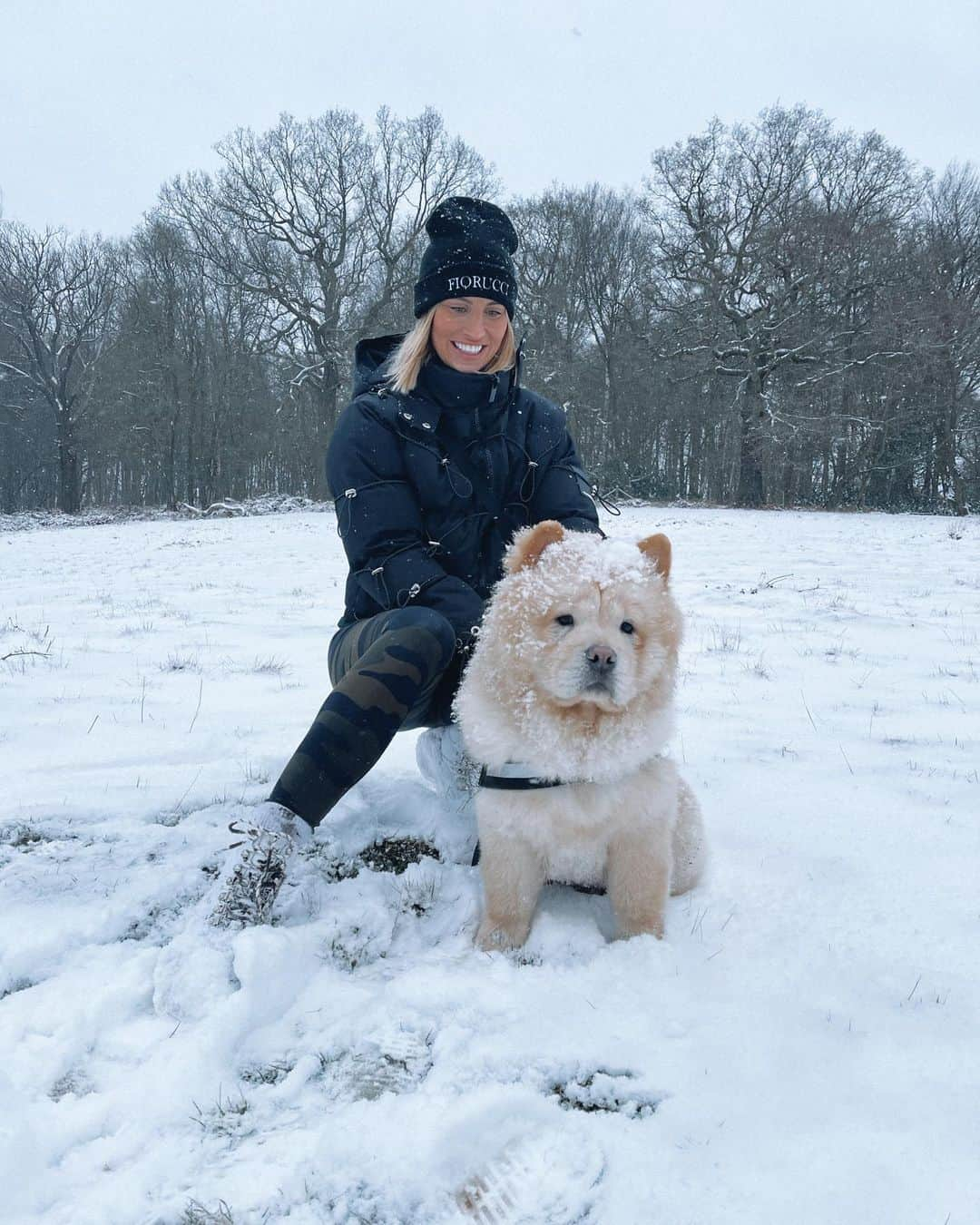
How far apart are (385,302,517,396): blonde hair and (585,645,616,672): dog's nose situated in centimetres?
139

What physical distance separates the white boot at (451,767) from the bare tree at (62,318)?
104 feet

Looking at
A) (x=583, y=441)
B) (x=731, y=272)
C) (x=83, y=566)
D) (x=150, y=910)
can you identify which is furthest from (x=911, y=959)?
(x=583, y=441)

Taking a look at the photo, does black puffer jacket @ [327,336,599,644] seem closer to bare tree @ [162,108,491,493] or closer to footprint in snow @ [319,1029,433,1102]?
footprint in snow @ [319,1029,433,1102]

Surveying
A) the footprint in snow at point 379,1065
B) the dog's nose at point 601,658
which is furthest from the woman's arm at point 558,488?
the footprint in snow at point 379,1065

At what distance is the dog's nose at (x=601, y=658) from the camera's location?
1948 mm

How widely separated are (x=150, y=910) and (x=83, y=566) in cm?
1024

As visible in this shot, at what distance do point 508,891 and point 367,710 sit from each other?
0.66 m

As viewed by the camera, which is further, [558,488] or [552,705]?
[558,488]

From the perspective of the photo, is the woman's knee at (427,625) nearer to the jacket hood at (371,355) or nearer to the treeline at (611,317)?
the jacket hood at (371,355)

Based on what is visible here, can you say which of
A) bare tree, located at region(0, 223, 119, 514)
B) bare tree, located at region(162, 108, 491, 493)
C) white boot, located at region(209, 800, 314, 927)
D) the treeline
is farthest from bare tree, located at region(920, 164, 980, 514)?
bare tree, located at region(0, 223, 119, 514)

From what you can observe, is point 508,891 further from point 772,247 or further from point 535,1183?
point 772,247

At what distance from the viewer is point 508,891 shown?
207 centimetres

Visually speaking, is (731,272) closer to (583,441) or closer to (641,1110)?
(583,441)

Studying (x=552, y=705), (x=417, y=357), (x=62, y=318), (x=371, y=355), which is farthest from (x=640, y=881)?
(x=62, y=318)
